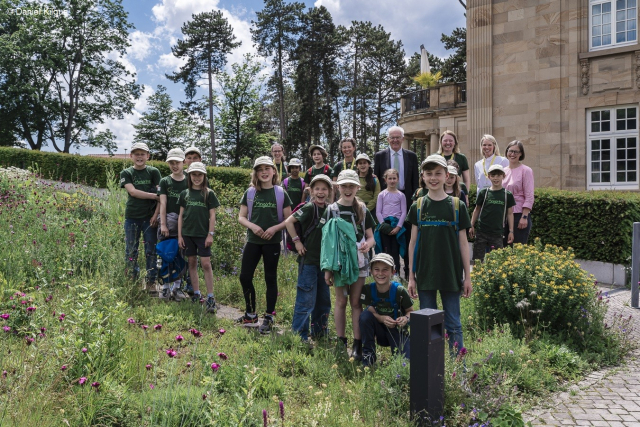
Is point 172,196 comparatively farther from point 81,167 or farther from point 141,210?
point 81,167

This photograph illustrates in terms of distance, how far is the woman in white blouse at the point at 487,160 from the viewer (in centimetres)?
767

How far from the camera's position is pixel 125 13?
45.2 m

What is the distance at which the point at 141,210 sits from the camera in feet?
23.8

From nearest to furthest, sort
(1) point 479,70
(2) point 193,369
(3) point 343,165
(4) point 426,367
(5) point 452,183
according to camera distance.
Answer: (4) point 426,367 → (2) point 193,369 → (5) point 452,183 → (3) point 343,165 → (1) point 479,70

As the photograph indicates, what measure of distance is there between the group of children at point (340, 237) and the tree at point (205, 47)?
39950mm

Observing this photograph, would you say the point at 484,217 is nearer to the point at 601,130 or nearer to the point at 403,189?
the point at 403,189

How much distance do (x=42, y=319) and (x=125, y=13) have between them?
46.3 m

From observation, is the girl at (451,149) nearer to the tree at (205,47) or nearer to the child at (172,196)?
the child at (172,196)

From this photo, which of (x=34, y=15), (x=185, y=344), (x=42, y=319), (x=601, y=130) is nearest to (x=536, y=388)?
(x=185, y=344)

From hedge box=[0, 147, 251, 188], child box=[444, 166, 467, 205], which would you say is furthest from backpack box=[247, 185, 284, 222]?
hedge box=[0, 147, 251, 188]

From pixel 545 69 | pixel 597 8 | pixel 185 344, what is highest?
pixel 597 8

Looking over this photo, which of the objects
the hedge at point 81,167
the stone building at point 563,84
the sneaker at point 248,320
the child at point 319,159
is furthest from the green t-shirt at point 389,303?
the hedge at point 81,167

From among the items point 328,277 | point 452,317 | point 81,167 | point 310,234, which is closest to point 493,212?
point 452,317

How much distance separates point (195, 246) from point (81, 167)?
18885 millimetres
